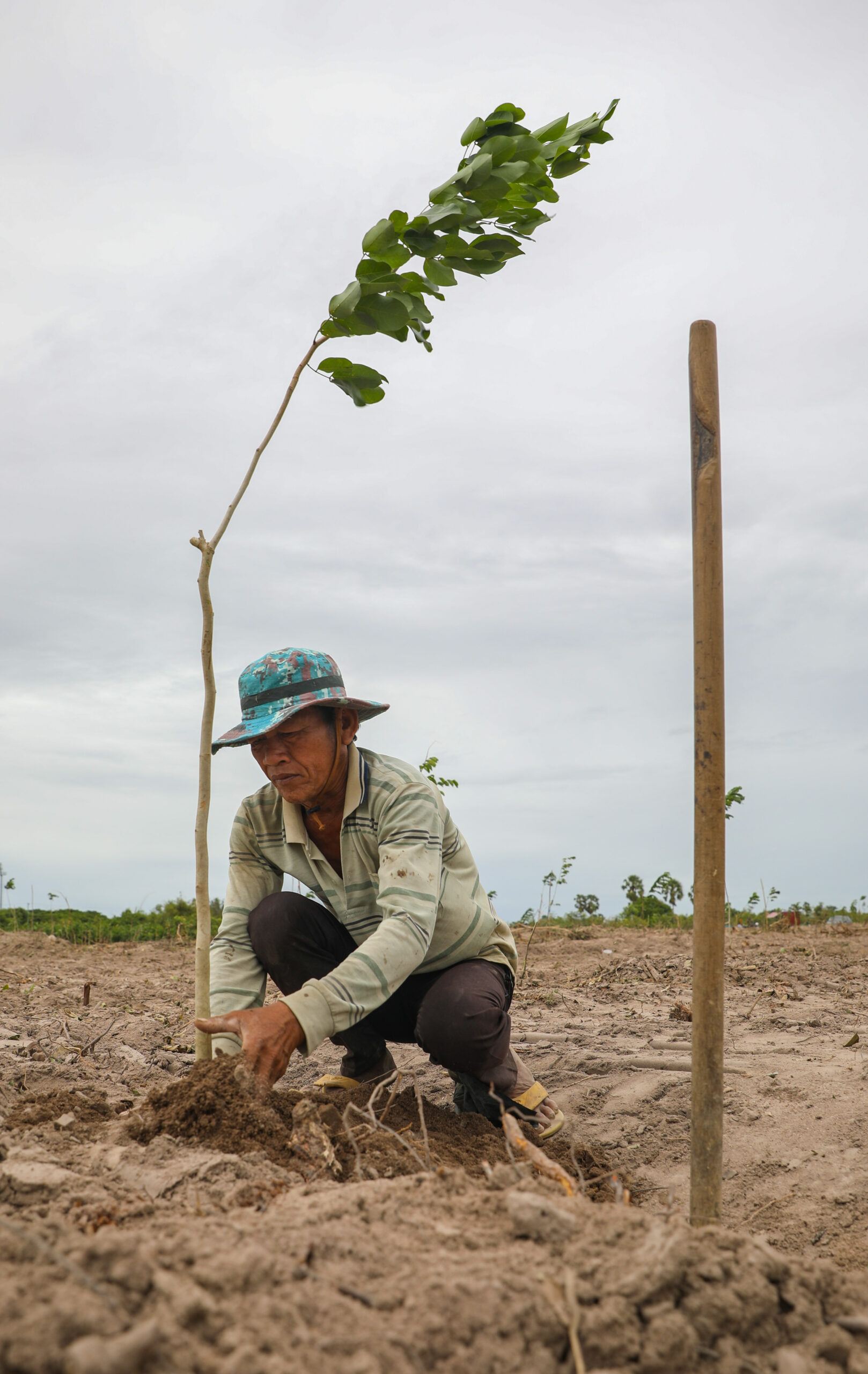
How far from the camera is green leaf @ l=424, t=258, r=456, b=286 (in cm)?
316

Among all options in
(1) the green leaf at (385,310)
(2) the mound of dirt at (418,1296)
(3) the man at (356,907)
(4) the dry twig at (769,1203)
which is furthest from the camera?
(1) the green leaf at (385,310)

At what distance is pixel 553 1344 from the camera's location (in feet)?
4.83

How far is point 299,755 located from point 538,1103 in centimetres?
151

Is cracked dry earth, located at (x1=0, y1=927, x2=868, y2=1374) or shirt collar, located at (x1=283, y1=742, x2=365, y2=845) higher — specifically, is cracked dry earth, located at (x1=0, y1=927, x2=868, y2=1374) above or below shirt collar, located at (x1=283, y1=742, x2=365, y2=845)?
below

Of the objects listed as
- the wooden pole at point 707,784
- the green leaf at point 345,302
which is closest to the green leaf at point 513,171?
the green leaf at point 345,302

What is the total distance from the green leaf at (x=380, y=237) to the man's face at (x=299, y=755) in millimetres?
1487

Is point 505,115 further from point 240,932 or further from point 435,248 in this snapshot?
point 240,932

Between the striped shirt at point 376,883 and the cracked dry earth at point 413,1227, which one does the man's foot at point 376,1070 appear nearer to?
the cracked dry earth at point 413,1227

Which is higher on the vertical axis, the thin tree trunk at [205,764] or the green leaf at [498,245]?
the green leaf at [498,245]

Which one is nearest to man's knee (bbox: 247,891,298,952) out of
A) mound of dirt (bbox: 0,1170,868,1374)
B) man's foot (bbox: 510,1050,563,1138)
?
man's foot (bbox: 510,1050,563,1138)

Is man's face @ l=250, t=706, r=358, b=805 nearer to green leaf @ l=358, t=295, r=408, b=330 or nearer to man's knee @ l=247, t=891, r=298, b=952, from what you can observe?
man's knee @ l=247, t=891, r=298, b=952

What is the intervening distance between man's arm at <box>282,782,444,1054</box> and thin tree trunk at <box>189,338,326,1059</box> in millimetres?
356

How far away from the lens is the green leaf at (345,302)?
10.1 ft

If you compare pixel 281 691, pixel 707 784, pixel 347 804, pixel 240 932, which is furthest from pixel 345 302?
pixel 240 932
